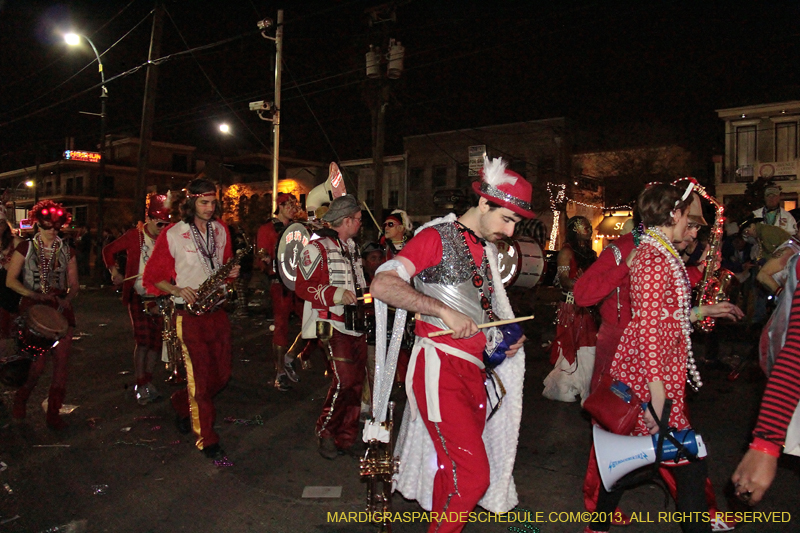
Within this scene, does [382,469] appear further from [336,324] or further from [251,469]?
[251,469]

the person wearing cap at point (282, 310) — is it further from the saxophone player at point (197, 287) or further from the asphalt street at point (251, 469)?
the saxophone player at point (197, 287)

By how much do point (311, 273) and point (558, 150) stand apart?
29.3 m

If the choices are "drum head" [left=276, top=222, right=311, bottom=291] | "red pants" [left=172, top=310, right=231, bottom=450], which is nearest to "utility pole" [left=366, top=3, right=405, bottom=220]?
"drum head" [left=276, top=222, right=311, bottom=291]

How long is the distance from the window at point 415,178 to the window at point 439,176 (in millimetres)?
939

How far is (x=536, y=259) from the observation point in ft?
25.2


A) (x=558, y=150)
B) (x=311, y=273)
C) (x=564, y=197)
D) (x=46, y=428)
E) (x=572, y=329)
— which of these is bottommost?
(x=46, y=428)

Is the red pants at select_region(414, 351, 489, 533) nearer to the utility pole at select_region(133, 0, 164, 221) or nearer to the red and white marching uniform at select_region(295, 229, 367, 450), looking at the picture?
the red and white marching uniform at select_region(295, 229, 367, 450)

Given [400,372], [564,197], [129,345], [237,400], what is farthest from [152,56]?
[564,197]

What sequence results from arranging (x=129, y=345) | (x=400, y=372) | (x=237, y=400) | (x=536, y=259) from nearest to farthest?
(x=400, y=372) → (x=237, y=400) → (x=536, y=259) → (x=129, y=345)

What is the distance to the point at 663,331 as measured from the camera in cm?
297

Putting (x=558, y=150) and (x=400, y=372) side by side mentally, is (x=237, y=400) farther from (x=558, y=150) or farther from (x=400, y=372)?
(x=558, y=150)

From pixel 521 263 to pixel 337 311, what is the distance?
3.17m

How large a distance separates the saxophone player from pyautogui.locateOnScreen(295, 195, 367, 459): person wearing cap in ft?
2.53

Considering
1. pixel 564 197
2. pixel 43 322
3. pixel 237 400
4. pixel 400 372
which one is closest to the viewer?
pixel 43 322
